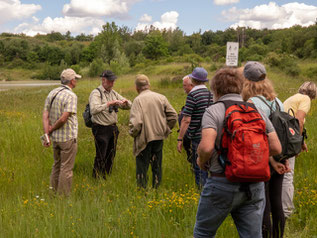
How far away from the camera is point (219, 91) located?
2670 mm

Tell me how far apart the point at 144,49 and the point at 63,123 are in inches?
2904

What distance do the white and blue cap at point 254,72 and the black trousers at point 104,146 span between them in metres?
3.26

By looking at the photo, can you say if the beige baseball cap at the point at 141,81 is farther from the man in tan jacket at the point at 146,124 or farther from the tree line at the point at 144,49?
the tree line at the point at 144,49

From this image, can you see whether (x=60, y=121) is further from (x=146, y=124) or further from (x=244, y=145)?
(x=244, y=145)

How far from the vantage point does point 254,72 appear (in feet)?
10.4

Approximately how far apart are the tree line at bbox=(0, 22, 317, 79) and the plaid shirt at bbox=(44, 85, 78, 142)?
1471 inches

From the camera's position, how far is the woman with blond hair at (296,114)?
3887 mm

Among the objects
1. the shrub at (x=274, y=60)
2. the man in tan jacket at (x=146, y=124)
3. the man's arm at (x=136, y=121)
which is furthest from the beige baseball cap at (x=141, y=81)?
the shrub at (x=274, y=60)

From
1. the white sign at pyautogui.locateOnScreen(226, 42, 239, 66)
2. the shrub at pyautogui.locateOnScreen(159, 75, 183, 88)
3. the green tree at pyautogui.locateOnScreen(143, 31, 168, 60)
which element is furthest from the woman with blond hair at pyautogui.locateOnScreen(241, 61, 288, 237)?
the green tree at pyautogui.locateOnScreen(143, 31, 168, 60)

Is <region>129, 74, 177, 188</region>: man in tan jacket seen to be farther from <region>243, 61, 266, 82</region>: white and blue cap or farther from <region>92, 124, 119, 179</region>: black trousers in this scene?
<region>243, 61, 266, 82</region>: white and blue cap

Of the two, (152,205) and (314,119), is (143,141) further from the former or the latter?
(314,119)

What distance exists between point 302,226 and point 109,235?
243 cm

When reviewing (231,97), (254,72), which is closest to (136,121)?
(254,72)

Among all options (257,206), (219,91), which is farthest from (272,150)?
(219,91)
